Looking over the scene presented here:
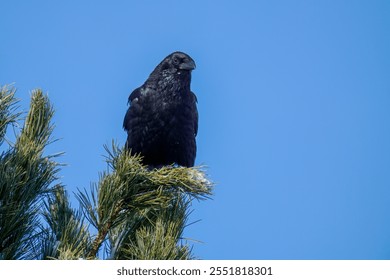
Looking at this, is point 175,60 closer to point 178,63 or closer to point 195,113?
point 178,63

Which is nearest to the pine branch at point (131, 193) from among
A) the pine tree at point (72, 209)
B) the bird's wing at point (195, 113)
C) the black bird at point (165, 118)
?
the pine tree at point (72, 209)

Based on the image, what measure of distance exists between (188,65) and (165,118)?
77cm

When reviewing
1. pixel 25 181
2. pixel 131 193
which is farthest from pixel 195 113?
pixel 25 181

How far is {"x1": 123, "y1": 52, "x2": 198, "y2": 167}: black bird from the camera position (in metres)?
7.25

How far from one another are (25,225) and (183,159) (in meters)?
4.01

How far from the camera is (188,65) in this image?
7.77 meters

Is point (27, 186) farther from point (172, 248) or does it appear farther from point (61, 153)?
point (172, 248)

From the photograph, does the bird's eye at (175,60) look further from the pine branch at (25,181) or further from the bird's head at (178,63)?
the pine branch at (25,181)

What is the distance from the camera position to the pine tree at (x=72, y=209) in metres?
3.36

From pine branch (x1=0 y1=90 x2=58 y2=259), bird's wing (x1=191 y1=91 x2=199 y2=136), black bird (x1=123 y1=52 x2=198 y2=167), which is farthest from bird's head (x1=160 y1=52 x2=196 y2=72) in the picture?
pine branch (x1=0 y1=90 x2=58 y2=259)

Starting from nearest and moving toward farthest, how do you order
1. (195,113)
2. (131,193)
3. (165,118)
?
(131,193) → (165,118) → (195,113)
